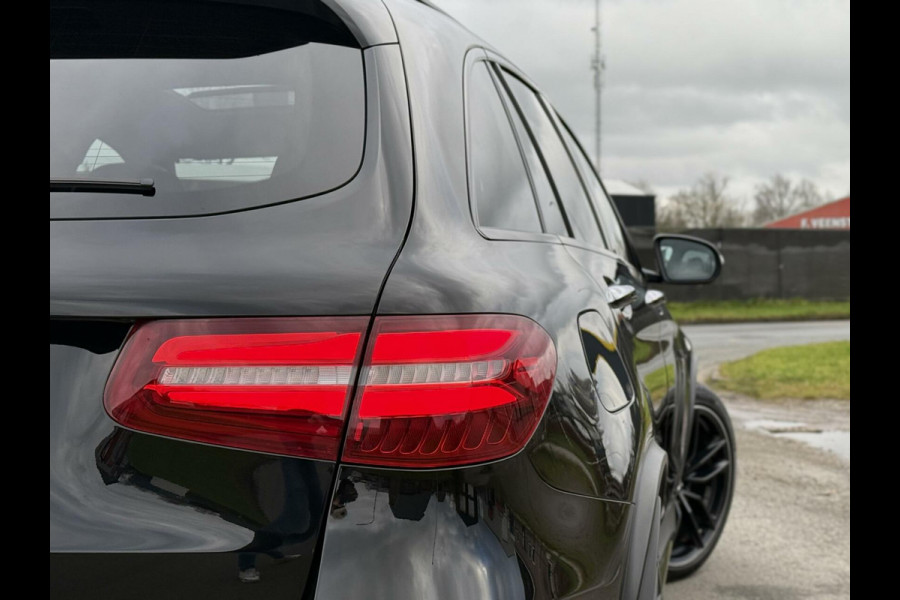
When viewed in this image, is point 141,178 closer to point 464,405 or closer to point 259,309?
point 259,309

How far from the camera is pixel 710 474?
4102mm

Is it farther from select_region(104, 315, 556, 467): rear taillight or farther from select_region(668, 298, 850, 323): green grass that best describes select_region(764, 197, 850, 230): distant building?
select_region(104, 315, 556, 467): rear taillight

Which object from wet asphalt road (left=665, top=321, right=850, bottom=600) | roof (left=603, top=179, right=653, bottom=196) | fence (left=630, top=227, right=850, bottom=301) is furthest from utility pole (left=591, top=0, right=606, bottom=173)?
wet asphalt road (left=665, top=321, right=850, bottom=600)

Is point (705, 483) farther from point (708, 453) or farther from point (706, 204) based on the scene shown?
point (706, 204)

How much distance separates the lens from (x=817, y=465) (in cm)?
609

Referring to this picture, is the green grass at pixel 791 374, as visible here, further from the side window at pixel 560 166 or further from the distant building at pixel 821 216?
the distant building at pixel 821 216

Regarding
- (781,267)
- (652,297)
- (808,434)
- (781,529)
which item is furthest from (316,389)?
(781,267)

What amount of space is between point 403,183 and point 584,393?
0.50 metres

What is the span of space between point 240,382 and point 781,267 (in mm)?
25911

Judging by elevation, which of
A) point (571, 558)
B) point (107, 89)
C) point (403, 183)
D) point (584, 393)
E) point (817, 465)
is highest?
point (107, 89)

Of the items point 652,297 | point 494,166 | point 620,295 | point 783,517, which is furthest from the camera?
point 783,517
